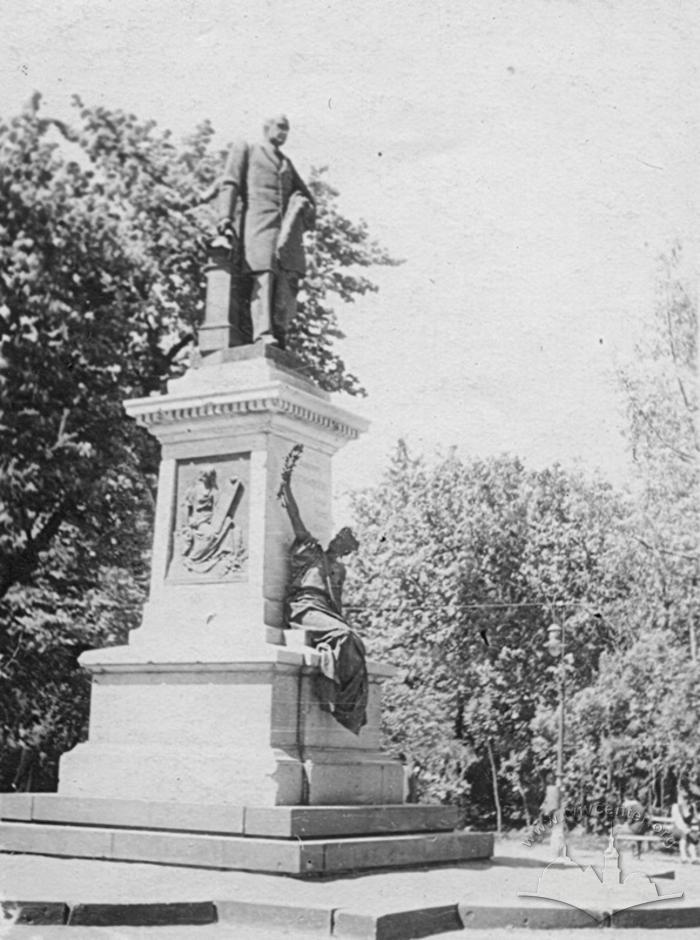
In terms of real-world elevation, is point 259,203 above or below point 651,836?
above

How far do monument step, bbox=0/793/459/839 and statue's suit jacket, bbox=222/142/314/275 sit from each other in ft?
15.8

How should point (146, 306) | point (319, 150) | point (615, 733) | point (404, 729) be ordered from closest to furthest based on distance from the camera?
point (319, 150)
point (146, 306)
point (615, 733)
point (404, 729)

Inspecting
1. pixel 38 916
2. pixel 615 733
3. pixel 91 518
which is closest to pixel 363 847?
pixel 38 916

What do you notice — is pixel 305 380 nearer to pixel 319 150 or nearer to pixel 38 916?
pixel 319 150

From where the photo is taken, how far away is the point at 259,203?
11.1 metres

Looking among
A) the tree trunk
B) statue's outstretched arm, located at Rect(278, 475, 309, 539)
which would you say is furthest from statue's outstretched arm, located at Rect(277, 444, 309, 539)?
the tree trunk

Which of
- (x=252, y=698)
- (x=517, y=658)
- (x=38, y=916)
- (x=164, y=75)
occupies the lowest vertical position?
(x=38, y=916)

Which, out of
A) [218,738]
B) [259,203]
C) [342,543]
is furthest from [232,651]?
[259,203]

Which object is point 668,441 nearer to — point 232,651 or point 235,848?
point 232,651

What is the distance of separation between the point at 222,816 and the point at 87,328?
8.96 m

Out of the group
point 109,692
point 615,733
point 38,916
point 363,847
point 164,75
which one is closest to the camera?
point 38,916

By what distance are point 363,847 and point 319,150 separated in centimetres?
706

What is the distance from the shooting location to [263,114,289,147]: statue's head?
11.2 meters

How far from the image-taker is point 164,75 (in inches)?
419
